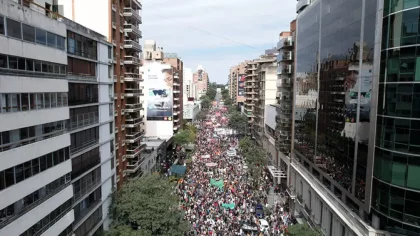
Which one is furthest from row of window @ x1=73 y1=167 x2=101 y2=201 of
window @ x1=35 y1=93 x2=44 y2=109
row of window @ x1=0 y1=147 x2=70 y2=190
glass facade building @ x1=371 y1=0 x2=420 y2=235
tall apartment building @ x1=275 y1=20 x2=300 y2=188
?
tall apartment building @ x1=275 y1=20 x2=300 y2=188

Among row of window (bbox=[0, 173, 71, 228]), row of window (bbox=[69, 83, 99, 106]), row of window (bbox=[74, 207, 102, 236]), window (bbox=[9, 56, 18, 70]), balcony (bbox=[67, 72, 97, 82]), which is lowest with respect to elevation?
row of window (bbox=[74, 207, 102, 236])

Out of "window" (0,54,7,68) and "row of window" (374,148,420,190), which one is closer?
"window" (0,54,7,68)

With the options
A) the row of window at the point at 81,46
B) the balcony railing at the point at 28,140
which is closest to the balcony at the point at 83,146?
the balcony railing at the point at 28,140

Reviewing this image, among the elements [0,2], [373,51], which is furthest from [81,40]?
[373,51]

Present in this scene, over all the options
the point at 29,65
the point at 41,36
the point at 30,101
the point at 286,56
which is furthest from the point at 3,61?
the point at 286,56

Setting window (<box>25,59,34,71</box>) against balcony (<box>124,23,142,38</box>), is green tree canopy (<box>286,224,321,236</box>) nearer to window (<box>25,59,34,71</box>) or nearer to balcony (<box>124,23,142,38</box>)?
window (<box>25,59,34,71</box>)

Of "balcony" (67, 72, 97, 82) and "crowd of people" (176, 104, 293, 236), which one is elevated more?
"balcony" (67, 72, 97, 82)

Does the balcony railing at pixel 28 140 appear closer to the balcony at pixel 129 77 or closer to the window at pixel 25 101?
the window at pixel 25 101

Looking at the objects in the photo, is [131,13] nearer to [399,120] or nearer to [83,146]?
[83,146]
